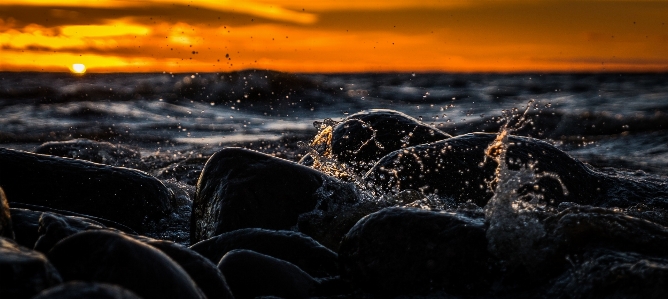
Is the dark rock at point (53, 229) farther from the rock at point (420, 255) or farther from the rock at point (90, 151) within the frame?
the rock at point (90, 151)

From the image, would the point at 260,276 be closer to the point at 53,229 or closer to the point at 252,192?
the point at 53,229

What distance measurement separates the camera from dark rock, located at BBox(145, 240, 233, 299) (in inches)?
111

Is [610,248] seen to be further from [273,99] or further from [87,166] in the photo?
[273,99]

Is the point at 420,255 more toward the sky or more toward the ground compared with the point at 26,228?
more toward the ground

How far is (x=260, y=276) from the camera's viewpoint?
323cm

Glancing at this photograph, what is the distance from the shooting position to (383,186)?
5.30 metres

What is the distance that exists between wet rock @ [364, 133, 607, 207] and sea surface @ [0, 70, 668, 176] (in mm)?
983

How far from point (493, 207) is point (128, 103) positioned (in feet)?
60.2

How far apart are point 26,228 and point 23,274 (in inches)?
47.7

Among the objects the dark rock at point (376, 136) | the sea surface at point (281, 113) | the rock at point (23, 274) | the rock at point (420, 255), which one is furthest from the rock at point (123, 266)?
the sea surface at point (281, 113)

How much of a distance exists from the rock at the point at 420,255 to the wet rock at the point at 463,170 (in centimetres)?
182

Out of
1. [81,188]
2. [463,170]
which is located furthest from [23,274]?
[463,170]

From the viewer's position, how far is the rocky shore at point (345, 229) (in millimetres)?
2451

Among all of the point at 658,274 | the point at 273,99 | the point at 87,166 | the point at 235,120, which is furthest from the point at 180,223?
the point at 273,99
